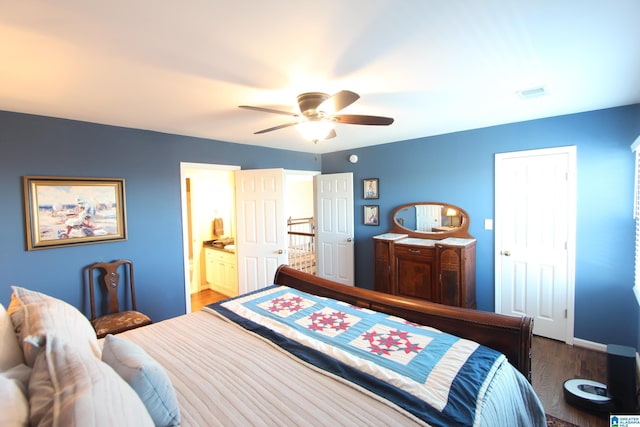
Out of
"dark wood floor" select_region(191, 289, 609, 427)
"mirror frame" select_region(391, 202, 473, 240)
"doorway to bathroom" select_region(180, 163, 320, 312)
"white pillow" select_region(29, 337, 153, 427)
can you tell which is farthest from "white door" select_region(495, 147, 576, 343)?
"white pillow" select_region(29, 337, 153, 427)

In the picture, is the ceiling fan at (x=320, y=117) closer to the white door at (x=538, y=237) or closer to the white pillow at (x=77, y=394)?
the white pillow at (x=77, y=394)

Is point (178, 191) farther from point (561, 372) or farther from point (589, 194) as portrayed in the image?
point (589, 194)

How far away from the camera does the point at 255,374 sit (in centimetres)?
138

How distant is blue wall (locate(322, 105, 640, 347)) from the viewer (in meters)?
2.70

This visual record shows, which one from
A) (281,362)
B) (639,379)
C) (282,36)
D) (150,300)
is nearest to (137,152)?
(150,300)

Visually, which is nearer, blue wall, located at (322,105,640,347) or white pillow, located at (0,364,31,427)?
white pillow, located at (0,364,31,427)

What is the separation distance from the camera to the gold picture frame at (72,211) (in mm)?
2543

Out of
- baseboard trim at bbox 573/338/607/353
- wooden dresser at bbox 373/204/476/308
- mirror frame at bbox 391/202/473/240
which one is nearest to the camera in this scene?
baseboard trim at bbox 573/338/607/353

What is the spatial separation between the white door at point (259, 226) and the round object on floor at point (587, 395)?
116 inches

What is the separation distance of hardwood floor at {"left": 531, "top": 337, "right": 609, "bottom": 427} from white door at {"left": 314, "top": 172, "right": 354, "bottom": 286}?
2499mm

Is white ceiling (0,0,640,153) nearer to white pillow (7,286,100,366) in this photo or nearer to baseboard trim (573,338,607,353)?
white pillow (7,286,100,366)

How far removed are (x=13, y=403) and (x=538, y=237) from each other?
4.00 m

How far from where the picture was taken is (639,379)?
2254mm
